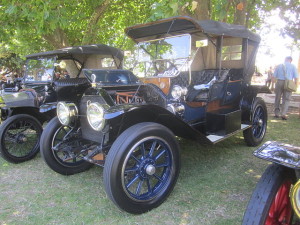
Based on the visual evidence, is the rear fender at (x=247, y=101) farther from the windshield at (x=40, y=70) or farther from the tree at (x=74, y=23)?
the windshield at (x=40, y=70)

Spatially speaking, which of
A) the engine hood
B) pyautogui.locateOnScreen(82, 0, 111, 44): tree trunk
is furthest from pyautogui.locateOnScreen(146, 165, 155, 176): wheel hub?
pyautogui.locateOnScreen(82, 0, 111, 44): tree trunk

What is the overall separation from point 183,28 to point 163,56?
19.7 inches

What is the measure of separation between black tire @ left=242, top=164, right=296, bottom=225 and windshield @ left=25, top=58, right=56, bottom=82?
4.63 m

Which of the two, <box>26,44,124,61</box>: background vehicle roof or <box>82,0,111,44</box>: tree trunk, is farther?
<box>82,0,111,44</box>: tree trunk

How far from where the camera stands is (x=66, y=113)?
3.13 metres

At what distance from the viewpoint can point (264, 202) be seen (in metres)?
1.67

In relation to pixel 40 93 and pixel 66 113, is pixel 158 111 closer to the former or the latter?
pixel 66 113

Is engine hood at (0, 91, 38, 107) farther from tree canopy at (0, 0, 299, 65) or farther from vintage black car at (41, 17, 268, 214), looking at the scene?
vintage black car at (41, 17, 268, 214)

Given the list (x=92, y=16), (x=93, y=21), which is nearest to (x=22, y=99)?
(x=93, y=21)

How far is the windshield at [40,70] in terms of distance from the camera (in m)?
5.33

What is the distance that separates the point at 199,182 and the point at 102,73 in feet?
6.22

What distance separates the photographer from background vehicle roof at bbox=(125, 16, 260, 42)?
343 centimetres

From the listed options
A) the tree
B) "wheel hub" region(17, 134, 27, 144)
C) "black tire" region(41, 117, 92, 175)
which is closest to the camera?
"black tire" region(41, 117, 92, 175)

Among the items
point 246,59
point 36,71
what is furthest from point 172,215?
point 36,71
